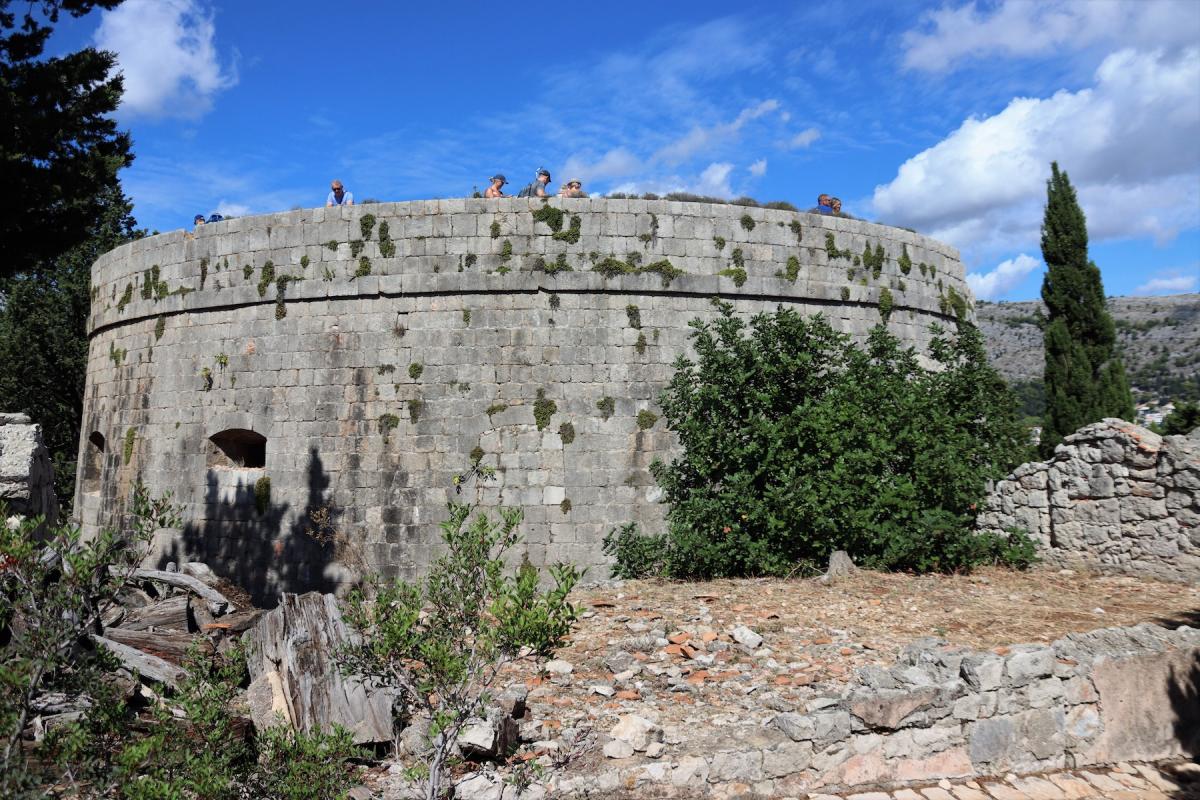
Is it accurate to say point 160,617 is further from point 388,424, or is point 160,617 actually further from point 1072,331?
point 1072,331

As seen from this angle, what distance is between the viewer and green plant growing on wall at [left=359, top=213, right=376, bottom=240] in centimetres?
999

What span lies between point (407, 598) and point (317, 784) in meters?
0.88

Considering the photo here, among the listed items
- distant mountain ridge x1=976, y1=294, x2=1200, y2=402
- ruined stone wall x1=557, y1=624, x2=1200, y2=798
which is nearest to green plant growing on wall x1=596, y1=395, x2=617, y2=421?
ruined stone wall x1=557, y1=624, x2=1200, y2=798

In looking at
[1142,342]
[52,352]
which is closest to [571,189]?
[52,352]

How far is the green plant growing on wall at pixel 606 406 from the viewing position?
9.81m

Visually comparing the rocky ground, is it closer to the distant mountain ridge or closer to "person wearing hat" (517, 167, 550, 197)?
"person wearing hat" (517, 167, 550, 197)

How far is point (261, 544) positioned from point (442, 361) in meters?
3.15

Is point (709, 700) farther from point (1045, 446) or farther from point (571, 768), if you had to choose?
point (1045, 446)

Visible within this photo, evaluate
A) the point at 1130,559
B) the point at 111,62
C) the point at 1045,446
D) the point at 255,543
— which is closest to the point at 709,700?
the point at 1130,559

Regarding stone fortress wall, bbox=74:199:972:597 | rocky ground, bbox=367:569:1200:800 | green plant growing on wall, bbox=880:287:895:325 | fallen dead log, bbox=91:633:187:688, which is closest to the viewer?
rocky ground, bbox=367:569:1200:800

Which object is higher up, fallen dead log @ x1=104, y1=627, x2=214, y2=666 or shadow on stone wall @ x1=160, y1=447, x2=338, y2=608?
shadow on stone wall @ x1=160, y1=447, x2=338, y2=608

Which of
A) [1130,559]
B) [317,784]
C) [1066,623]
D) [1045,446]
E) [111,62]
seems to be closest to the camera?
[317,784]

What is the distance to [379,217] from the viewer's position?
32.8 ft

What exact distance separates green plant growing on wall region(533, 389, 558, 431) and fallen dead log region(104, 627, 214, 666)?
4302 mm
